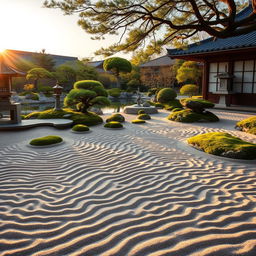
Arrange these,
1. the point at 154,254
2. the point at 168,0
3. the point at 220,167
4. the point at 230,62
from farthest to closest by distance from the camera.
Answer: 1. the point at 230,62
2. the point at 168,0
3. the point at 220,167
4. the point at 154,254

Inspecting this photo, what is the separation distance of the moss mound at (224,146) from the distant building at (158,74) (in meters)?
Result: 25.8

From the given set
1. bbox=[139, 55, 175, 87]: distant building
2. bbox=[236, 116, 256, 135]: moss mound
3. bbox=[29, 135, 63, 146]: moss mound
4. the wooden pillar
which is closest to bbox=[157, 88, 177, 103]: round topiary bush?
the wooden pillar

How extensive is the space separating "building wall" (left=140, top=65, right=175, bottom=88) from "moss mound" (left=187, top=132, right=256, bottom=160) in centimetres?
Result: 2584

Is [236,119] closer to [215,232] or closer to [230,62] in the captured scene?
[230,62]

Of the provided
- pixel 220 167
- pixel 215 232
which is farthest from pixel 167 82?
pixel 215 232

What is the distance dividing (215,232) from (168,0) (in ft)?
21.6

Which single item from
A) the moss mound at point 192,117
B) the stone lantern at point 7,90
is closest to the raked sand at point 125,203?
the stone lantern at point 7,90

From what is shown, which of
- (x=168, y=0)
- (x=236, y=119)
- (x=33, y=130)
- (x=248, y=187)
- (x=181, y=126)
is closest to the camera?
(x=248, y=187)

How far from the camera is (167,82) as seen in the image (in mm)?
32531

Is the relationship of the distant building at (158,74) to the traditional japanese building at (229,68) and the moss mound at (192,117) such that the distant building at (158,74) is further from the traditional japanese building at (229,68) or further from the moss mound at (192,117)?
the moss mound at (192,117)

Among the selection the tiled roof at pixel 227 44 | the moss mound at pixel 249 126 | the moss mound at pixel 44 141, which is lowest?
the moss mound at pixel 44 141

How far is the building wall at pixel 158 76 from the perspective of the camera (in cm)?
3222

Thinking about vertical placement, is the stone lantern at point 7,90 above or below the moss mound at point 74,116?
above

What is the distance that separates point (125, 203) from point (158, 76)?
3090cm
